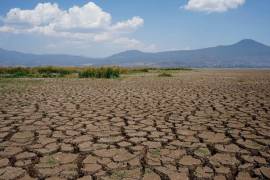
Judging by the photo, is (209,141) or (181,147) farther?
(209,141)

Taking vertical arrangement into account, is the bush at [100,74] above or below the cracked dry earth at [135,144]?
above

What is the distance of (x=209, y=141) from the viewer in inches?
132

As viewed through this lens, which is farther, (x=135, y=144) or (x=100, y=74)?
(x=100, y=74)

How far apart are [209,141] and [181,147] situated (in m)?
0.44

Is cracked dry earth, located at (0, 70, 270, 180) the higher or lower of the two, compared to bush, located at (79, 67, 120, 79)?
lower

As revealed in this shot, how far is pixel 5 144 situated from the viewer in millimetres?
3242

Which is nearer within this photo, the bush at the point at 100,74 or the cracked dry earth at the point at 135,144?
the cracked dry earth at the point at 135,144

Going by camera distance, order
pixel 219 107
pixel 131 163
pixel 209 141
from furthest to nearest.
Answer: pixel 219 107, pixel 209 141, pixel 131 163

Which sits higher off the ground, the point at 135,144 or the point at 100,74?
the point at 100,74

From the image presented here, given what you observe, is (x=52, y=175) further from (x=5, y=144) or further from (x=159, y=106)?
(x=159, y=106)

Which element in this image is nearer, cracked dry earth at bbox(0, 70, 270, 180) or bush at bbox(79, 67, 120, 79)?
cracked dry earth at bbox(0, 70, 270, 180)

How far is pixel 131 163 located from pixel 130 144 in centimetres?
59

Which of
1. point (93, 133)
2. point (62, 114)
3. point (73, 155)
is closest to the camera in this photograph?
point (73, 155)

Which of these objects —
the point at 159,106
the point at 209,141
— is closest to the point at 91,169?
the point at 209,141
